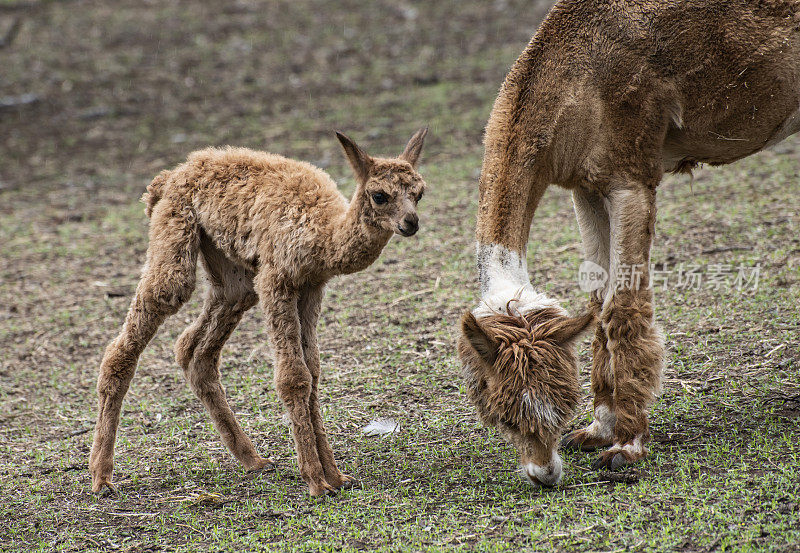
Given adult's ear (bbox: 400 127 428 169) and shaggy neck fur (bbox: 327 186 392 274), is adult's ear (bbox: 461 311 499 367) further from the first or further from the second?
adult's ear (bbox: 400 127 428 169)

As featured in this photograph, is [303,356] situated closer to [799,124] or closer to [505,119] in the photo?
[505,119]

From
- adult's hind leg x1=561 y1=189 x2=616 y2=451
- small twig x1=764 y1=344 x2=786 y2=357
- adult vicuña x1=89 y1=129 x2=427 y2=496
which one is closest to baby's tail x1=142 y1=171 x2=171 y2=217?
adult vicuña x1=89 y1=129 x2=427 y2=496

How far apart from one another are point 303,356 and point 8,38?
1344cm

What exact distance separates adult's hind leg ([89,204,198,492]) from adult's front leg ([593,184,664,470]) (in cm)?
241

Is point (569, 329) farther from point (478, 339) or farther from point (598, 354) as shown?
point (598, 354)

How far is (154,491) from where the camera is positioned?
526 centimetres

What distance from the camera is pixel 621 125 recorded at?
4977 millimetres

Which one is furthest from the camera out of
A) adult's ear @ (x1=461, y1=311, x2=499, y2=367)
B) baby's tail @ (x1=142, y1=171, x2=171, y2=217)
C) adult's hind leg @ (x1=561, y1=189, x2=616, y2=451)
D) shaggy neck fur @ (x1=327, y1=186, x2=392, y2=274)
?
baby's tail @ (x1=142, y1=171, x2=171, y2=217)

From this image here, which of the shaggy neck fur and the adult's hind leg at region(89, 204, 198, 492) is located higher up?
the shaggy neck fur

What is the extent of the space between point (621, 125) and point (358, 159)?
1.46 m

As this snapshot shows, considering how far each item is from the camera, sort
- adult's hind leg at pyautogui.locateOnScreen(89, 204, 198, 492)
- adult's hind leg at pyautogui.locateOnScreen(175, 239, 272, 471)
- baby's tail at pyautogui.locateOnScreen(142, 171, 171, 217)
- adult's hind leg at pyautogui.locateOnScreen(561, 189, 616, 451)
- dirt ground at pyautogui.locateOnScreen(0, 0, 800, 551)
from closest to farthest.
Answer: dirt ground at pyautogui.locateOnScreen(0, 0, 800, 551) < adult's hind leg at pyautogui.locateOnScreen(89, 204, 198, 492) < adult's hind leg at pyautogui.locateOnScreen(561, 189, 616, 451) < adult's hind leg at pyautogui.locateOnScreen(175, 239, 272, 471) < baby's tail at pyautogui.locateOnScreen(142, 171, 171, 217)

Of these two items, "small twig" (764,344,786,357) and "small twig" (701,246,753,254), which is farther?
"small twig" (701,246,753,254)

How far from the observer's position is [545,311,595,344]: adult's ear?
4328 millimetres

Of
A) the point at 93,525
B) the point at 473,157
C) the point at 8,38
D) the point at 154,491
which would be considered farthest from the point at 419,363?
the point at 8,38
